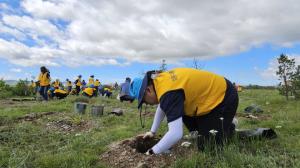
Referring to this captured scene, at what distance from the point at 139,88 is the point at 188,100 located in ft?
1.92

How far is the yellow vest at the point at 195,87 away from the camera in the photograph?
3.91 meters

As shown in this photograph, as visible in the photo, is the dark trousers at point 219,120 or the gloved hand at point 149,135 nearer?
the dark trousers at point 219,120

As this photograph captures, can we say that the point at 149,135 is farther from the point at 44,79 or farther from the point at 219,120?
the point at 44,79

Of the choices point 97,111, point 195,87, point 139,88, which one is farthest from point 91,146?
point 97,111

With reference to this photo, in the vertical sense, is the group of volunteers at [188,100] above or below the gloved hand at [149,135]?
above

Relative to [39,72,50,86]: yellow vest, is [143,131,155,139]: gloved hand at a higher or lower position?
lower

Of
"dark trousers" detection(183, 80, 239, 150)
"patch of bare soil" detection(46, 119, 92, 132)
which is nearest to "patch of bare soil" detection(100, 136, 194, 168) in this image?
"dark trousers" detection(183, 80, 239, 150)

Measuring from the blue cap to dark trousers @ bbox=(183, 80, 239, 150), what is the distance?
929 mm

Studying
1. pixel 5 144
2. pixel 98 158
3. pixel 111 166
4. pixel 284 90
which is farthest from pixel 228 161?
pixel 284 90

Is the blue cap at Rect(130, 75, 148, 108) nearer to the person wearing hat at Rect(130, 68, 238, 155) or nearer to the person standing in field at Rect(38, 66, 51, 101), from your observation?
the person wearing hat at Rect(130, 68, 238, 155)

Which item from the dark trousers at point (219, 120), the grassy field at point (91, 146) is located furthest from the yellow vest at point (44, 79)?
the dark trousers at point (219, 120)

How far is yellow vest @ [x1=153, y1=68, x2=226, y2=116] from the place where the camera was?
3.91 m

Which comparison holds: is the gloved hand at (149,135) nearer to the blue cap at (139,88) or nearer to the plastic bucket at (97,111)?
the blue cap at (139,88)

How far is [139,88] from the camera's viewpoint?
399cm
